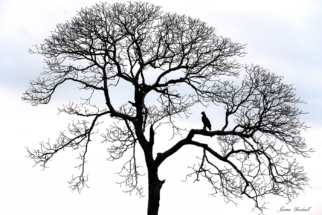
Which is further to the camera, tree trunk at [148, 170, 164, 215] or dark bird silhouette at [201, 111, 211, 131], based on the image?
dark bird silhouette at [201, 111, 211, 131]

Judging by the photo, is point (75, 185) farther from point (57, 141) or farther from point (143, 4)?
point (143, 4)

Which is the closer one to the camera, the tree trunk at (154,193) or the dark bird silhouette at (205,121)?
the tree trunk at (154,193)

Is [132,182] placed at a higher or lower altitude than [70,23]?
lower

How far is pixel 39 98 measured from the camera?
13.0m

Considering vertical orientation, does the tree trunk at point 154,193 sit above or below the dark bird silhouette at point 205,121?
below

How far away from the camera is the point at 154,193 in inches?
472

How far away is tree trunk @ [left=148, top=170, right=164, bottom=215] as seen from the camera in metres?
11.9

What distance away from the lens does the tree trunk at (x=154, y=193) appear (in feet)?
39.0

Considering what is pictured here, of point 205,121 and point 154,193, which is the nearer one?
point 154,193

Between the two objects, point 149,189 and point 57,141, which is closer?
point 149,189

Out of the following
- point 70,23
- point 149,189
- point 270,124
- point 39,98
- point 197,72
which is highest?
point 70,23

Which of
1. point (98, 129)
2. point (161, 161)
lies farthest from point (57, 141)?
point (161, 161)

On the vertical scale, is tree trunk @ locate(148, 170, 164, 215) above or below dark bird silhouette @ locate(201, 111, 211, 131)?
below

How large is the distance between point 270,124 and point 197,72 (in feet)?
10.3
